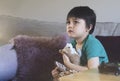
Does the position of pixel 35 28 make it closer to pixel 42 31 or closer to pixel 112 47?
pixel 42 31

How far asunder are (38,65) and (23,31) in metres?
0.46

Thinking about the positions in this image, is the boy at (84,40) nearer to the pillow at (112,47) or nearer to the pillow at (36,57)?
the pillow at (112,47)

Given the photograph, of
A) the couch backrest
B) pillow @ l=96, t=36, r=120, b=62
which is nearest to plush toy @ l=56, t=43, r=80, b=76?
pillow @ l=96, t=36, r=120, b=62

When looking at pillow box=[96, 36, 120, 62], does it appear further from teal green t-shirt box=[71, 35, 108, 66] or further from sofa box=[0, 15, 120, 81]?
teal green t-shirt box=[71, 35, 108, 66]

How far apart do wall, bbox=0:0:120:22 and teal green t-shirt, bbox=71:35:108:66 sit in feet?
2.54

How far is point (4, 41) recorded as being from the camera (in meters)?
2.75

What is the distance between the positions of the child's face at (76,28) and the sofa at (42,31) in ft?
1.02

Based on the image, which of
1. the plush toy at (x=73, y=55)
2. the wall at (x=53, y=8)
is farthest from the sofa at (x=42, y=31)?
the plush toy at (x=73, y=55)

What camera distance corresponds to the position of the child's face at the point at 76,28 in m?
→ 1.80

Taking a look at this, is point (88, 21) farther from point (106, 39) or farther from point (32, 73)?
point (32, 73)

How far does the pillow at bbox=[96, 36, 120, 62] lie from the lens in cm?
200

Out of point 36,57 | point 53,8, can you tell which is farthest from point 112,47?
point 53,8

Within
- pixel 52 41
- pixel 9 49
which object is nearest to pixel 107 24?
pixel 52 41

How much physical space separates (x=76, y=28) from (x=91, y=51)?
192 millimetres
